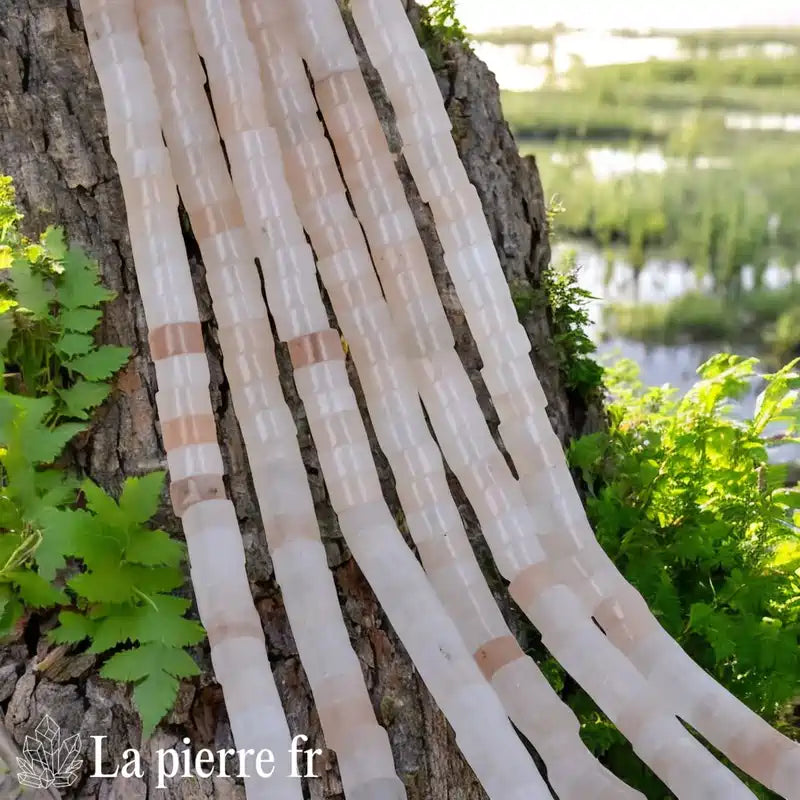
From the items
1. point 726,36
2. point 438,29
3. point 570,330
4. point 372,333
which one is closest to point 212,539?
point 372,333

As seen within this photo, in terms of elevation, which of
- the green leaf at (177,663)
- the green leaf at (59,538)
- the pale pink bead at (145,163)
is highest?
the pale pink bead at (145,163)

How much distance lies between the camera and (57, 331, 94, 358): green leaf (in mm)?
1172

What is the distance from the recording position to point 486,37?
139 inches

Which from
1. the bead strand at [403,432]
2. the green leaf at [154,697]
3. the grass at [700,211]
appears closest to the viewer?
the green leaf at [154,697]

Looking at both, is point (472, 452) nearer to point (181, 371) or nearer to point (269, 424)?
point (269, 424)

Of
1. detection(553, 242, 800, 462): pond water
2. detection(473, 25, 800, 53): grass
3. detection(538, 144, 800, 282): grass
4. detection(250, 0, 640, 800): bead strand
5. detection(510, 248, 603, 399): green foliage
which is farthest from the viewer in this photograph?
detection(473, 25, 800, 53): grass

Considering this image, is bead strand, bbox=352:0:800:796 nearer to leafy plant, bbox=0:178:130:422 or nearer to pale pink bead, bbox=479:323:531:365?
pale pink bead, bbox=479:323:531:365

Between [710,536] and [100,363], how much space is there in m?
1.05

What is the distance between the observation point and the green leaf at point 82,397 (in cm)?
117

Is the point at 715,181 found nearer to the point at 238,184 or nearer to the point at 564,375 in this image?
the point at 564,375

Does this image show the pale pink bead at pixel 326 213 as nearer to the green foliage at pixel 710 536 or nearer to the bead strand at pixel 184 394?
the bead strand at pixel 184 394

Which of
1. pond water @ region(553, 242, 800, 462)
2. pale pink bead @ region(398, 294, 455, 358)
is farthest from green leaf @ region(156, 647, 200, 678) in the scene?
pond water @ region(553, 242, 800, 462)

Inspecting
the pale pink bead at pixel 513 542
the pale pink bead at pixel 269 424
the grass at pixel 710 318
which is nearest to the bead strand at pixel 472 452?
the pale pink bead at pixel 513 542

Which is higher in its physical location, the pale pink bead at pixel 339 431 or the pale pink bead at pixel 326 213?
the pale pink bead at pixel 326 213
